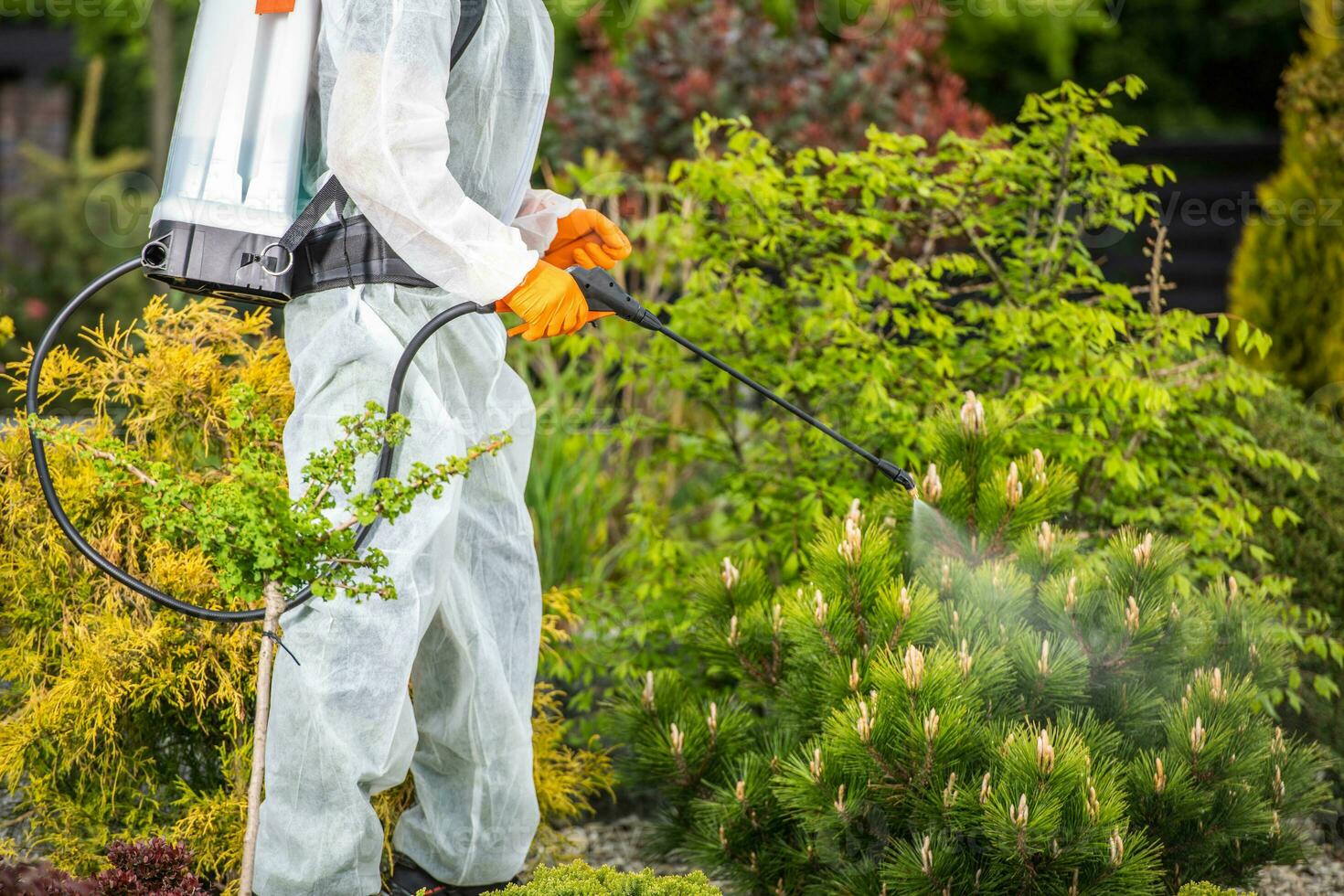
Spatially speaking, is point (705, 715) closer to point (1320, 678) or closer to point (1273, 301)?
point (1320, 678)

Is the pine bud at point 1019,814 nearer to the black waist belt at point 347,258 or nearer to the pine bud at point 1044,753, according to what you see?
the pine bud at point 1044,753

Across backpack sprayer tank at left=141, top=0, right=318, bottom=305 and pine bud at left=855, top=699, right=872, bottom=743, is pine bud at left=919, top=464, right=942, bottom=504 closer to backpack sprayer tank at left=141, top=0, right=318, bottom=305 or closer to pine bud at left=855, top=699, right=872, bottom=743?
pine bud at left=855, top=699, right=872, bottom=743

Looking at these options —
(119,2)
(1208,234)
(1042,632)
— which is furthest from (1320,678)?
(119,2)

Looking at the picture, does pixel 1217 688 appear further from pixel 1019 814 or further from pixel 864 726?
pixel 864 726

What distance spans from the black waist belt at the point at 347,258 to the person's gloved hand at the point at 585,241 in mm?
449

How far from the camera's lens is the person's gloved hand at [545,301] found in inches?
78.9

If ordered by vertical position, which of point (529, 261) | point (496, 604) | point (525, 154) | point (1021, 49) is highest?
point (1021, 49)

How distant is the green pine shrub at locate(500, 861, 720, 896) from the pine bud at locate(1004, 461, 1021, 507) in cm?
97

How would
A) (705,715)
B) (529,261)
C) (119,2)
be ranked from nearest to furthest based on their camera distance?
(529,261)
(705,715)
(119,2)

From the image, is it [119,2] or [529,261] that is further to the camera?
[119,2]

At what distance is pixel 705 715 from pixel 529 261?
103 cm

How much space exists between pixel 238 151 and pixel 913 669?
1.33 meters

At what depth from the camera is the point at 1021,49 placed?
8.94 meters

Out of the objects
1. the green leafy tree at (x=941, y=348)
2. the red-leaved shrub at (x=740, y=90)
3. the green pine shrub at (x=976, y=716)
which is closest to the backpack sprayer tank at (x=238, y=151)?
the green pine shrub at (x=976, y=716)
